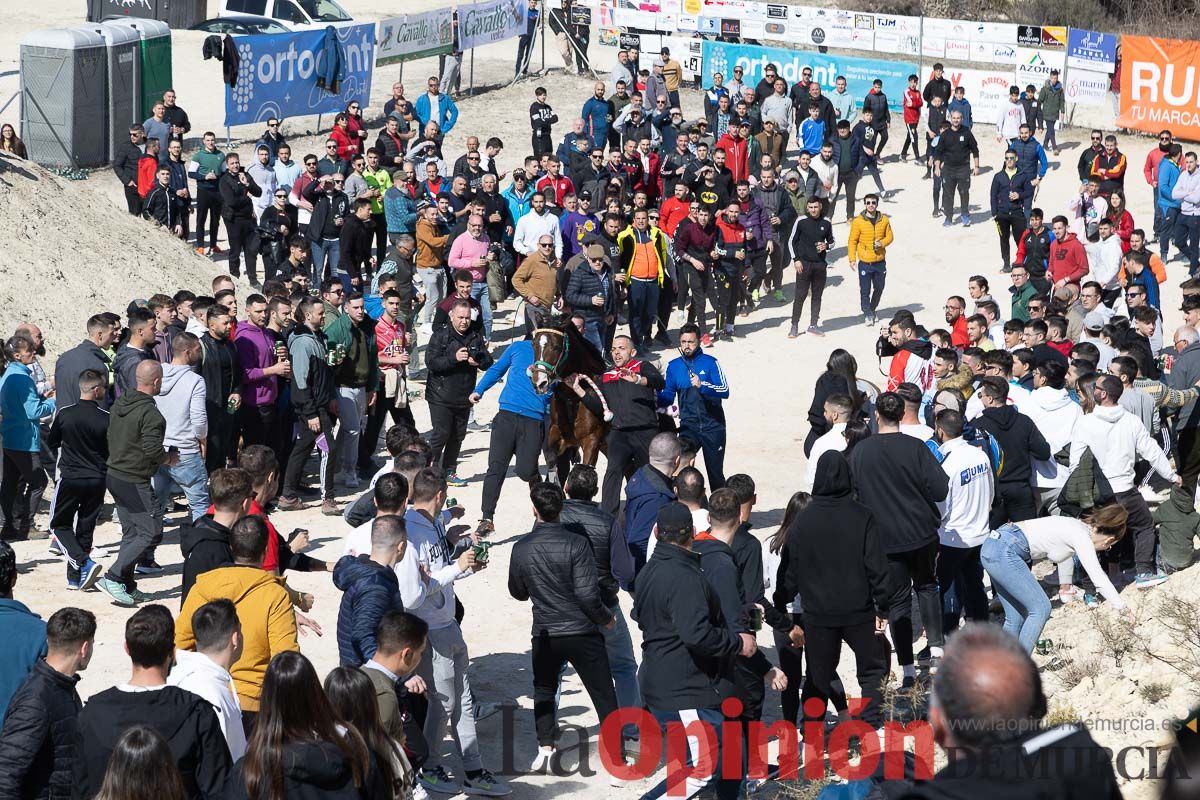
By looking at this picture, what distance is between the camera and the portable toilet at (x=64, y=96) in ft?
65.4

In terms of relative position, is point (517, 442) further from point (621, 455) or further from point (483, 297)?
point (483, 297)

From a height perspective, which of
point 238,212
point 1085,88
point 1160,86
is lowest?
point 238,212

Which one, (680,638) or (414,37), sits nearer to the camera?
(680,638)

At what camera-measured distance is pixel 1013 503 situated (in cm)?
976

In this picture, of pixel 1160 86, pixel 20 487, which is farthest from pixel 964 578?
pixel 1160 86

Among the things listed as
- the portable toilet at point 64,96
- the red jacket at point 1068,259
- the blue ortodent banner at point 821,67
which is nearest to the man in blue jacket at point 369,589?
the red jacket at point 1068,259

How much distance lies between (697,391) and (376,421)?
3090 mm

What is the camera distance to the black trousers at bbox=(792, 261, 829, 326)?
17.8 meters

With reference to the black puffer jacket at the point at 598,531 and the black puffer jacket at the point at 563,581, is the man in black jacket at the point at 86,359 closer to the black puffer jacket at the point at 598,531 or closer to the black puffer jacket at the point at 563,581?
the black puffer jacket at the point at 598,531

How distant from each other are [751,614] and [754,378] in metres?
9.80

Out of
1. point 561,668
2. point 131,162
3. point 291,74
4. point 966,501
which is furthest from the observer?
point 291,74

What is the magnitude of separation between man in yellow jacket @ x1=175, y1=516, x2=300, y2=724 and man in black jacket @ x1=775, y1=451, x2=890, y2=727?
2668mm

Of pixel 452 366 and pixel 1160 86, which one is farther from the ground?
pixel 1160 86

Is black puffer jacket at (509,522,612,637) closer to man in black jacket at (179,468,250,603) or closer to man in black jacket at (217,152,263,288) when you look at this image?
man in black jacket at (179,468,250,603)
